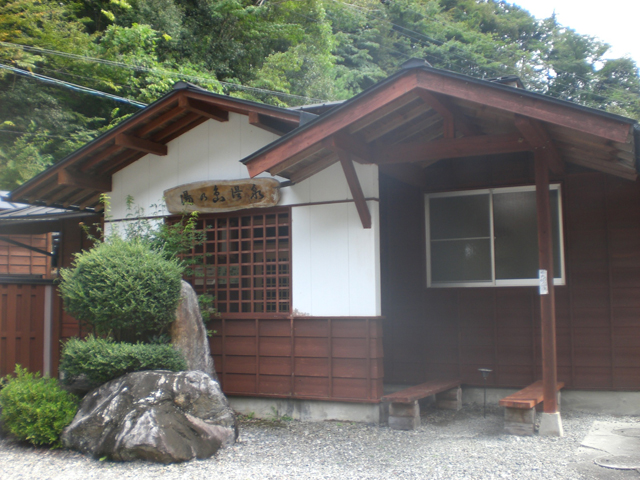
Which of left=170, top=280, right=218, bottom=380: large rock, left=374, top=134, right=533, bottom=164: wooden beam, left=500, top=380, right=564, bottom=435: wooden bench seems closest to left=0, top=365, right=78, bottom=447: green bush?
left=170, top=280, right=218, bottom=380: large rock

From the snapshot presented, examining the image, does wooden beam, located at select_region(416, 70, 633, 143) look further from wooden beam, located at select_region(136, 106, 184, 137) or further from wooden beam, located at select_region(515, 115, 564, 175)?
wooden beam, located at select_region(136, 106, 184, 137)

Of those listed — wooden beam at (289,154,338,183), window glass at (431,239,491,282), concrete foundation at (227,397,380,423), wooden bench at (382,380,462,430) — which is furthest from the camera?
→ window glass at (431,239,491,282)

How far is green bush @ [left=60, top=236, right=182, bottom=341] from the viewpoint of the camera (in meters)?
6.07

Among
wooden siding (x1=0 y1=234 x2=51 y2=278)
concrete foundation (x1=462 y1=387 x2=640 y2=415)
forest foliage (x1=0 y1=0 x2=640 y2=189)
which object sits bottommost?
concrete foundation (x1=462 y1=387 x2=640 y2=415)

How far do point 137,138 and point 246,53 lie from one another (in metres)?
13.5

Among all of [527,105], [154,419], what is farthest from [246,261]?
[527,105]

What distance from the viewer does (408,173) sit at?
7277 mm

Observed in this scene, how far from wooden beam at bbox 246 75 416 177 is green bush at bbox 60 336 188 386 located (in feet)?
7.56

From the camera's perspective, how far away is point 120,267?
6172 millimetres

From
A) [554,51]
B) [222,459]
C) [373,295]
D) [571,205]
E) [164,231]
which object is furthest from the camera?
[554,51]

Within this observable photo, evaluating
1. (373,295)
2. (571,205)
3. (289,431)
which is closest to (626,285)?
(571,205)

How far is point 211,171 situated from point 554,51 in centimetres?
2277

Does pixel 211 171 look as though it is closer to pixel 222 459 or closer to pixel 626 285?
pixel 222 459

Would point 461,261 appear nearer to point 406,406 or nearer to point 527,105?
point 406,406
